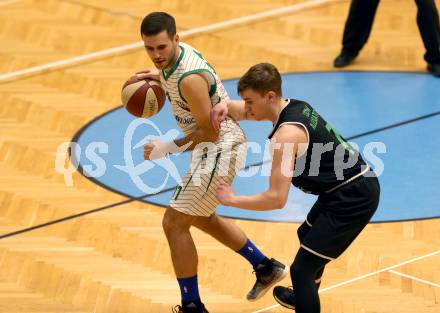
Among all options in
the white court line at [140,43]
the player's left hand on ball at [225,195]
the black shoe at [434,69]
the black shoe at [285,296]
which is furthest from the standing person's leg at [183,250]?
the black shoe at [434,69]

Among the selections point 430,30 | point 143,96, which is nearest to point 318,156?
point 143,96

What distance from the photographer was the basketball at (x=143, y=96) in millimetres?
6383

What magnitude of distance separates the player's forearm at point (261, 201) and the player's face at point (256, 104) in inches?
17.0

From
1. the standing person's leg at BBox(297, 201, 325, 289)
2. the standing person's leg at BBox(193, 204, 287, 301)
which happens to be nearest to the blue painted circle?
the standing person's leg at BBox(193, 204, 287, 301)

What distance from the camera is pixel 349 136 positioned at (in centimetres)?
894

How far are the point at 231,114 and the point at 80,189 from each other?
2356mm

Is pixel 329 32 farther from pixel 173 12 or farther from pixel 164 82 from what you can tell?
pixel 164 82

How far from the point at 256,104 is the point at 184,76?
57 cm

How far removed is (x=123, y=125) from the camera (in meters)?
9.27

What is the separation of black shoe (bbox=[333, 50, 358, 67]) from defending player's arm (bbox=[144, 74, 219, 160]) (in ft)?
15.2

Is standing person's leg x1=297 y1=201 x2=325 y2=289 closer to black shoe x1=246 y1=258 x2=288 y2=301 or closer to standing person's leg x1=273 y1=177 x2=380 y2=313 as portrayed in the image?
standing person's leg x1=273 y1=177 x2=380 y2=313

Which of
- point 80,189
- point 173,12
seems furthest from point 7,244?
point 173,12

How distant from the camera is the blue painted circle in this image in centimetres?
782

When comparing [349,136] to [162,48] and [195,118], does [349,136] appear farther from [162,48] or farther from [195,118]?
[162,48]
